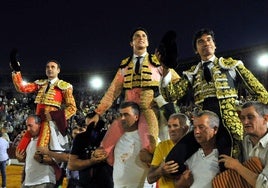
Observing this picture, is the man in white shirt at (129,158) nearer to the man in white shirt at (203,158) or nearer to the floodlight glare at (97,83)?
the man in white shirt at (203,158)

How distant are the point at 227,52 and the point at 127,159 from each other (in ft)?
52.4

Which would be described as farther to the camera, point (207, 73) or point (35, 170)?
point (35, 170)

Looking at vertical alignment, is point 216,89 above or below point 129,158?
above

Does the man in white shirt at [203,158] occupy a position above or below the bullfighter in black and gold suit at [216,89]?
below

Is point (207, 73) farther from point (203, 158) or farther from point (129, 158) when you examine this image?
point (129, 158)

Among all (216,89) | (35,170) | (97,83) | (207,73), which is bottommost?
(35,170)

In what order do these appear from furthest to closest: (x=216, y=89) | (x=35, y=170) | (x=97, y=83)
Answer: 1. (x=97, y=83)
2. (x=35, y=170)
3. (x=216, y=89)

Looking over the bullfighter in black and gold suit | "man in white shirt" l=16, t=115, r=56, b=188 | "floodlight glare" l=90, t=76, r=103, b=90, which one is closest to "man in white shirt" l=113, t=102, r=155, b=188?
the bullfighter in black and gold suit

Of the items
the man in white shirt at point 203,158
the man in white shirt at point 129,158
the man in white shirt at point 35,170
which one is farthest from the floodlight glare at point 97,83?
the man in white shirt at point 203,158

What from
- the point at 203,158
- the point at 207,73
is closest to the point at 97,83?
the point at 207,73

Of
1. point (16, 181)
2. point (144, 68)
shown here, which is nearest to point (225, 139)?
point (144, 68)

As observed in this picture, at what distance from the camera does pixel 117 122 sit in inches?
164

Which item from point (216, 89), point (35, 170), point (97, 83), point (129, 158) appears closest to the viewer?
point (216, 89)

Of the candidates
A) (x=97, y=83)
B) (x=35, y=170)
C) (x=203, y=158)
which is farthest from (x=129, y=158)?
(x=97, y=83)
